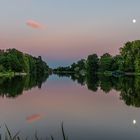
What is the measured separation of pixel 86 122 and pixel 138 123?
2.46 m

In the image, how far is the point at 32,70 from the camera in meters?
177

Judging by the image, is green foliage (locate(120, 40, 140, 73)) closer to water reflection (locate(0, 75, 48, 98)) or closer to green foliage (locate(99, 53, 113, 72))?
green foliage (locate(99, 53, 113, 72))

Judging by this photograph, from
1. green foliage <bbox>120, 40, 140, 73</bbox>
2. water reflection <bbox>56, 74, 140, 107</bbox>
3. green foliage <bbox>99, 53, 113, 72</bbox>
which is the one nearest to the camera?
water reflection <bbox>56, 74, 140, 107</bbox>

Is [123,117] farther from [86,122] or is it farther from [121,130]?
[121,130]

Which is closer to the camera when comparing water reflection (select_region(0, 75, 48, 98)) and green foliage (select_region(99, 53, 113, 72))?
water reflection (select_region(0, 75, 48, 98))

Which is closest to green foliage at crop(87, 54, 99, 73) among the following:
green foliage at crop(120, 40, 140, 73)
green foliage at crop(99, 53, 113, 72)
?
green foliage at crop(99, 53, 113, 72)

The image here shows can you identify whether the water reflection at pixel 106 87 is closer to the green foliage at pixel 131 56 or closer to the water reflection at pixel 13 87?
the water reflection at pixel 13 87

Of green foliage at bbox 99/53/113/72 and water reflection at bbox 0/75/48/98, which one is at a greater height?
green foliage at bbox 99/53/113/72

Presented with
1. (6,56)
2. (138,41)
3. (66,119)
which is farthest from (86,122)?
(6,56)

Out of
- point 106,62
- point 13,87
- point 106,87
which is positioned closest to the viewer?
point 13,87

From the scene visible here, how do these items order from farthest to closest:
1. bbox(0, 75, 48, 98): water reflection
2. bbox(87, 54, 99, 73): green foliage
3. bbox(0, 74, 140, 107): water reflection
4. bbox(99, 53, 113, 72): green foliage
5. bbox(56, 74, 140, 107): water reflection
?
bbox(87, 54, 99, 73): green foliage < bbox(99, 53, 113, 72): green foliage < bbox(0, 75, 48, 98): water reflection < bbox(0, 74, 140, 107): water reflection < bbox(56, 74, 140, 107): water reflection

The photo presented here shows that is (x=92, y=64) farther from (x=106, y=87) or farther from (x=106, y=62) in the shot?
(x=106, y=87)

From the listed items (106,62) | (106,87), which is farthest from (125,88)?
(106,62)

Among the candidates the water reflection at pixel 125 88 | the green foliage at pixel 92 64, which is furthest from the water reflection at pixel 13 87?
the green foliage at pixel 92 64
